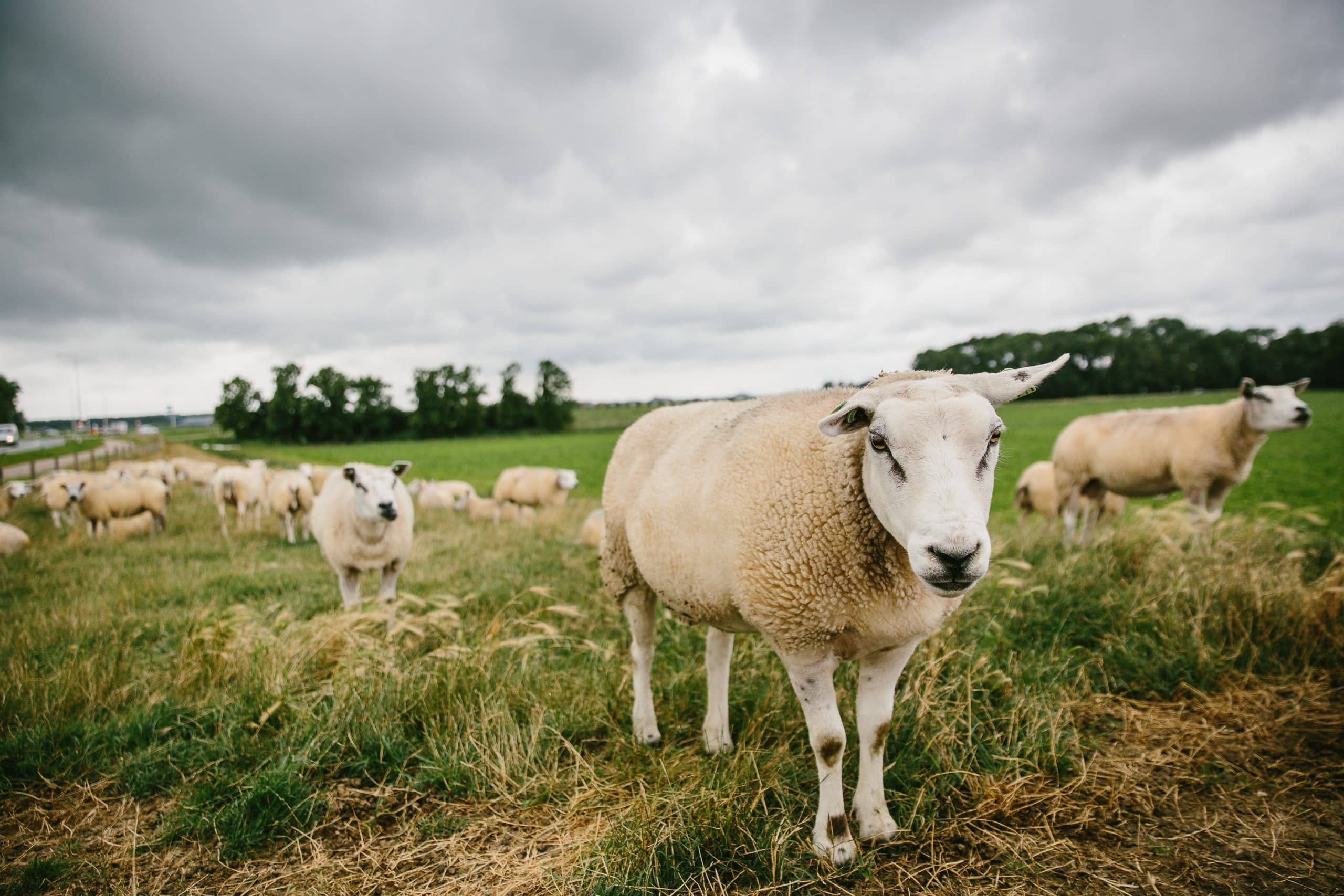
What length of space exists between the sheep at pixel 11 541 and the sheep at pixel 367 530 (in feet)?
30.2

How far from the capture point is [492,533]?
1271 centimetres

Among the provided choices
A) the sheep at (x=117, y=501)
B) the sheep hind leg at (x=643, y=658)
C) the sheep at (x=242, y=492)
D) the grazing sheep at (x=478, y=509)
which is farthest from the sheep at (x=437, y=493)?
the sheep hind leg at (x=643, y=658)

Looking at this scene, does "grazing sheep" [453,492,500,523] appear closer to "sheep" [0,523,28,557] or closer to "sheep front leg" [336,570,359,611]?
"sheep front leg" [336,570,359,611]

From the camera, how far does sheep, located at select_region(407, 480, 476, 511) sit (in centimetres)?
1866

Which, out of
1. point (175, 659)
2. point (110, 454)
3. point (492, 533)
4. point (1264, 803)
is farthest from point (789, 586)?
point (110, 454)

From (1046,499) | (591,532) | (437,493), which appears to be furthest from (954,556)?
(437,493)

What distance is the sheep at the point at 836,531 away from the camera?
2.20 m

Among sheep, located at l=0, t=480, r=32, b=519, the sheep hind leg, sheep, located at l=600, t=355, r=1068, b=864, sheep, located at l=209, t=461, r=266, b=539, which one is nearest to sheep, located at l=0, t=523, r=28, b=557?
sheep, located at l=209, t=461, r=266, b=539

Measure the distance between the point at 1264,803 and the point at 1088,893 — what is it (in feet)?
4.68

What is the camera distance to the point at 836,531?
107 inches

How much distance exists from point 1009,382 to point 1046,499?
38.8ft

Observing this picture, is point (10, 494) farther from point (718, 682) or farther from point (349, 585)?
point (718, 682)

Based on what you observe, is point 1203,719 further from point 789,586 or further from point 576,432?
point 576,432

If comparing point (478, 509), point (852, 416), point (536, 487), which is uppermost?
point (852, 416)
